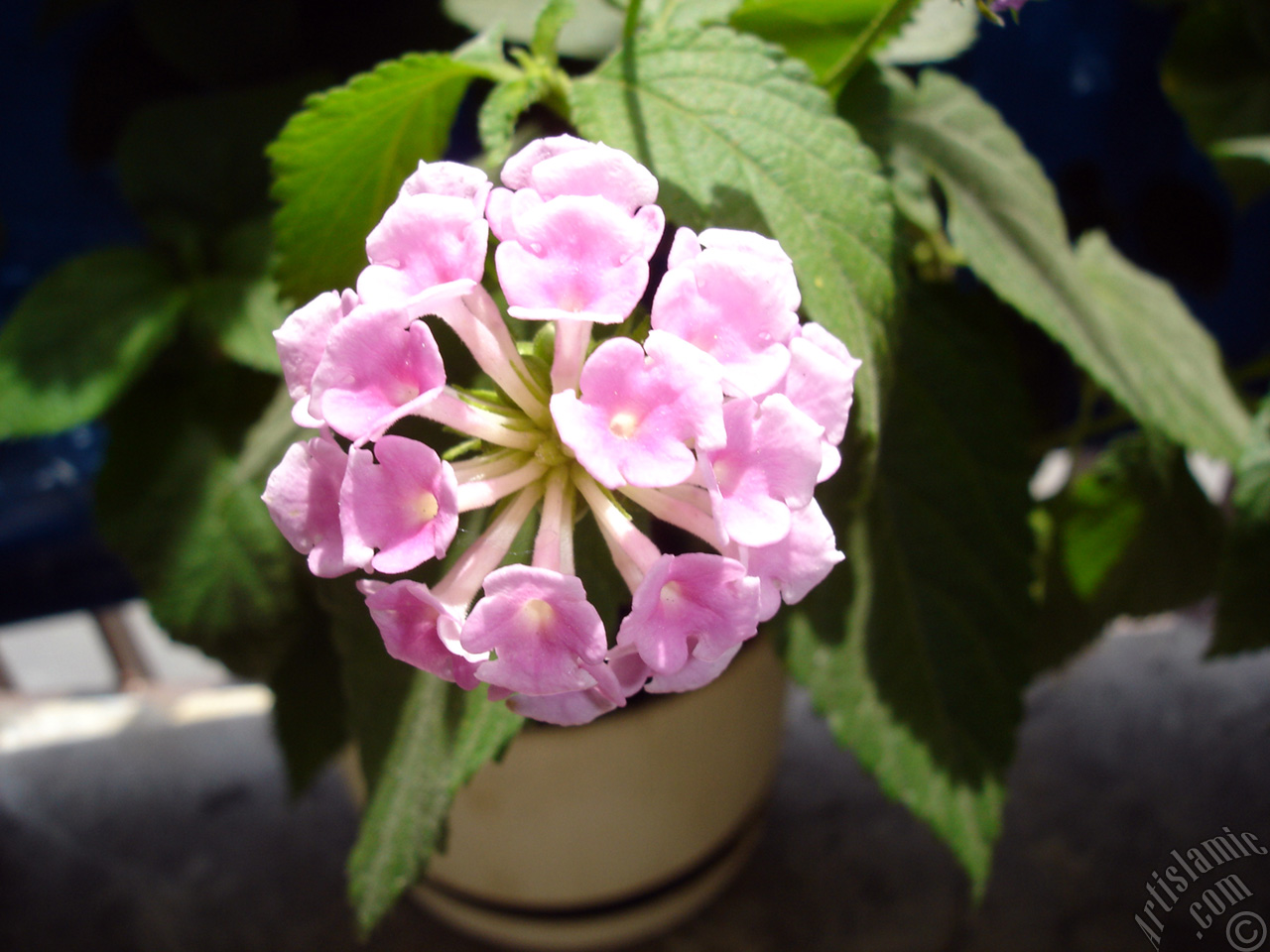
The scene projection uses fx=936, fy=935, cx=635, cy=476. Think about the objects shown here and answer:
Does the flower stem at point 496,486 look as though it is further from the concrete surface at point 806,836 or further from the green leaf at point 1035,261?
the concrete surface at point 806,836

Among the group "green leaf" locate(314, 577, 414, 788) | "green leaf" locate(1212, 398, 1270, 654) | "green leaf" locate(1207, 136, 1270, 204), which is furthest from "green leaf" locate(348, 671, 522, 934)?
"green leaf" locate(1207, 136, 1270, 204)

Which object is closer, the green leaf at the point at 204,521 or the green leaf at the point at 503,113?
the green leaf at the point at 503,113

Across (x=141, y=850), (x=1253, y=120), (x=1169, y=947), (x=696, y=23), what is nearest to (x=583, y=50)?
(x=696, y=23)

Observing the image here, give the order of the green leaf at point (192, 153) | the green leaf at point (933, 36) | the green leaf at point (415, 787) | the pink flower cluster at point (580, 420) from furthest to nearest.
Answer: the green leaf at point (192, 153)
the green leaf at point (933, 36)
the green leaf at point (415, 787)
the pink flower cluster at point (580, 420)

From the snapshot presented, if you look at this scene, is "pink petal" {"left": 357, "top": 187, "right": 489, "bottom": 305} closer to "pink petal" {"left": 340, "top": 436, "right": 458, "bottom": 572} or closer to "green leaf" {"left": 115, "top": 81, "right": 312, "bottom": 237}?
"pink petal" {"left": 340, "top": 436, "right": 458, "bottom": 572}

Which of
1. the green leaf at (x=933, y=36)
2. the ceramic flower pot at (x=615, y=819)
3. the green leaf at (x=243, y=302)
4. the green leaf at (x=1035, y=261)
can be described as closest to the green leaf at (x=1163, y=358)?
the green leaf at (x=1035, y=261)

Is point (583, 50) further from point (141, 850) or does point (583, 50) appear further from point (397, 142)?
point (141, 850)
